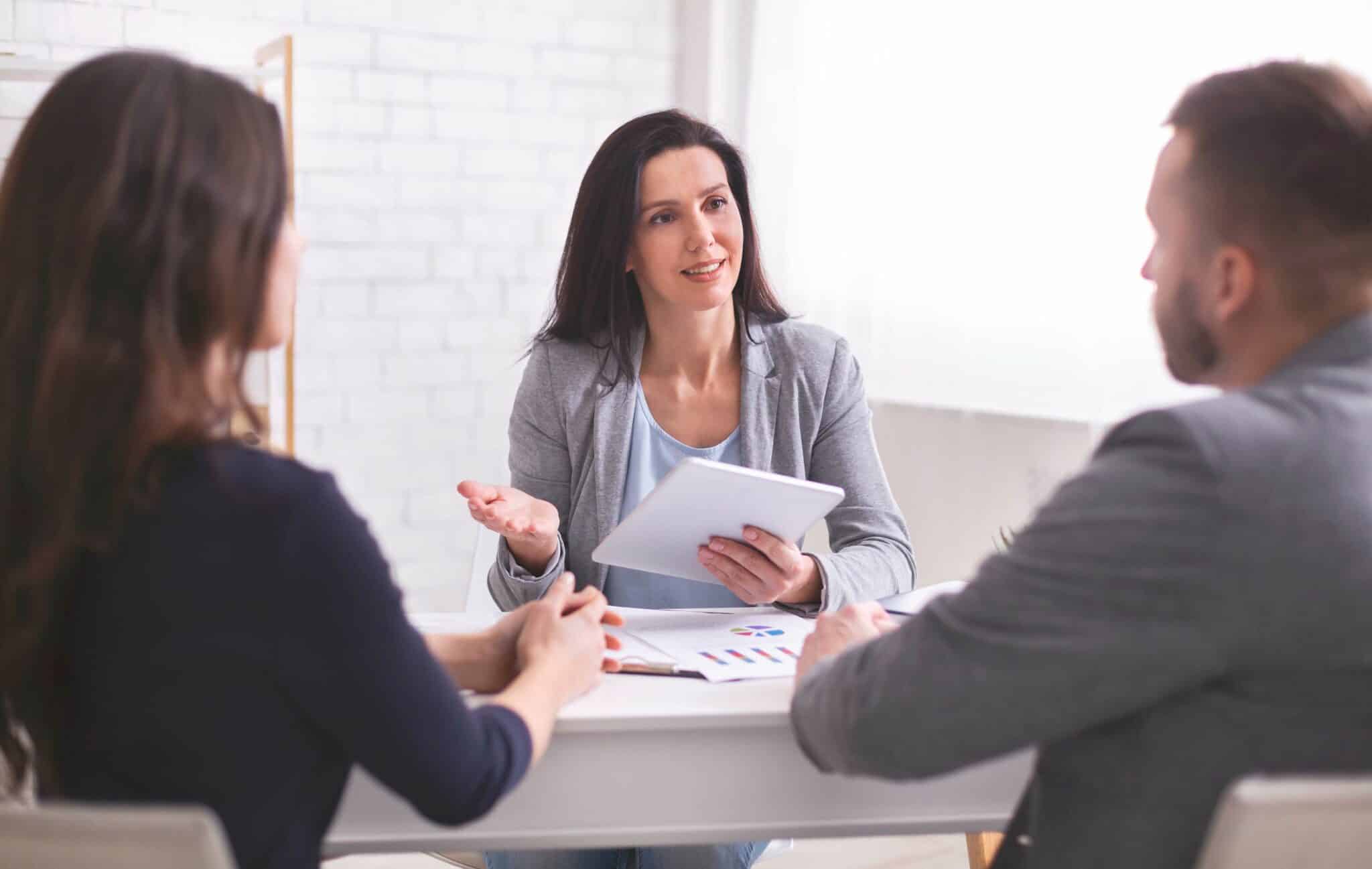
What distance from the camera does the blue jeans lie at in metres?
1.78

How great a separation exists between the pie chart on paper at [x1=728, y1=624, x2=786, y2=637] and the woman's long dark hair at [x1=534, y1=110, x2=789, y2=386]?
0.60 metres

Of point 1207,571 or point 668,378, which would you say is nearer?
point 1207,571

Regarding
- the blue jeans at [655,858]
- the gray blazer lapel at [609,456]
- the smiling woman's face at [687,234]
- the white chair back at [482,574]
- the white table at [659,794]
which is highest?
the smiling woman's face at [687,234]

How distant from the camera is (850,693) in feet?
3.54

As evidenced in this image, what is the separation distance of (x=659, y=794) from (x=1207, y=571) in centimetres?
58

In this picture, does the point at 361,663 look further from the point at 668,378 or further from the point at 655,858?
the point at 668,378

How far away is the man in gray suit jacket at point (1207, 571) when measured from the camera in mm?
917

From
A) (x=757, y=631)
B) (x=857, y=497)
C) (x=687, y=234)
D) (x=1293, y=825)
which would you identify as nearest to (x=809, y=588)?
(x=757, y=631)

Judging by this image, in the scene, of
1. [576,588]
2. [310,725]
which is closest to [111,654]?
[310,725]

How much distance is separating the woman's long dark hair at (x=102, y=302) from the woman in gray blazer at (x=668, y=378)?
966 mm

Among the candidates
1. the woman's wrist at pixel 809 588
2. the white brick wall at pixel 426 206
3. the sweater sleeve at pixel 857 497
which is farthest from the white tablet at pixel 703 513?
the white brick wall at pixel 426 206

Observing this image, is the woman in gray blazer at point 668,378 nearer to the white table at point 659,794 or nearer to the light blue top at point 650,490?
the light blue top at point 650,490

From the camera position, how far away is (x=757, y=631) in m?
1.60

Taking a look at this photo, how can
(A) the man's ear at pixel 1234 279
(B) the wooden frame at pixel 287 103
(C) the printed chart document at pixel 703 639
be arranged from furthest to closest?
(B) the wooden frame at pixel 287 103
(C) the printed chart document at pixel 703 639
(A) the man's ear at pixel 1234 279
